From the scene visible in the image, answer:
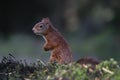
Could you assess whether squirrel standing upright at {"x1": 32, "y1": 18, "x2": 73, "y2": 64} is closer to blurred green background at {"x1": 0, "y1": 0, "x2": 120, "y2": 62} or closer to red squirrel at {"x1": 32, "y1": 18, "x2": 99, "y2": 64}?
red squirrel at {"x1": 32, "y1": 18, "x2": 99, "y2": 64}

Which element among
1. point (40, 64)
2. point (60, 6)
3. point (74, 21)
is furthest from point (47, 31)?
point (60, 6)

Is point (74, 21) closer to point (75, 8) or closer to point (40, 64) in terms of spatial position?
point (75, 8)

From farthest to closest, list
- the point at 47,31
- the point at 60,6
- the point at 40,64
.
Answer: the point at 60,6 → the point at 47,31 → the point at 40,64

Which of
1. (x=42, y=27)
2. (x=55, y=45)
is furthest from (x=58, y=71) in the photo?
(x=42, y=27)

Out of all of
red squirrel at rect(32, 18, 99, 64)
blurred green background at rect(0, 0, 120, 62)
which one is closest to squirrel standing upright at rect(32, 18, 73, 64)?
red squirrel at rect(32, 18, 99, 64)

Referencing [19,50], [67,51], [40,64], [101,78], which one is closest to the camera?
[101,78]

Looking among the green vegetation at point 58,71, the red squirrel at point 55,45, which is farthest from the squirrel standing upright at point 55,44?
the green vegetation at point 58,71
